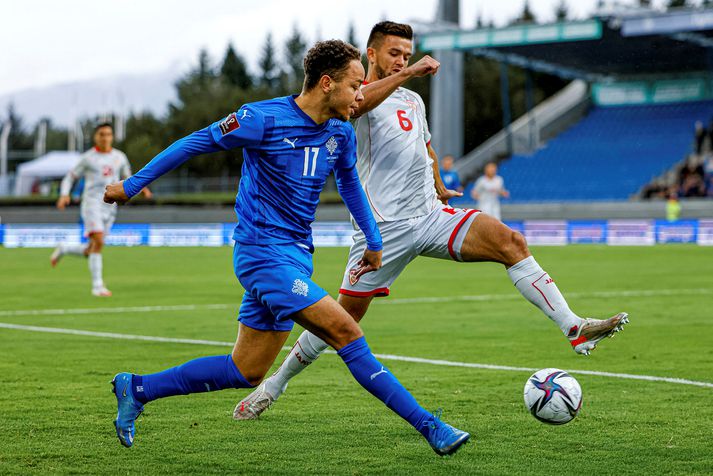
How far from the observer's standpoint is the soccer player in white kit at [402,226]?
6.43m

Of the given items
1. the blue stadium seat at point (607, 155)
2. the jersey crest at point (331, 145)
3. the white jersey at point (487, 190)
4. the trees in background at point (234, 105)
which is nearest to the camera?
the jersey crest at point (331, 145)

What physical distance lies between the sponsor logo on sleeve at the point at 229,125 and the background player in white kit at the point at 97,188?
33.9 feet

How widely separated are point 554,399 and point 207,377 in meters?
1.79

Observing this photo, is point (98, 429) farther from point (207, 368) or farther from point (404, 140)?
point (404, 140)

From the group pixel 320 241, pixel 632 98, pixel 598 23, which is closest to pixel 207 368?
pixel 320 241

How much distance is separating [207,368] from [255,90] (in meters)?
83.7

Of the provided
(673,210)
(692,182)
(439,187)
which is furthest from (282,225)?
(692,182)

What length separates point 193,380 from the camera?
5.59 m

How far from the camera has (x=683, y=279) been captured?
685 inches

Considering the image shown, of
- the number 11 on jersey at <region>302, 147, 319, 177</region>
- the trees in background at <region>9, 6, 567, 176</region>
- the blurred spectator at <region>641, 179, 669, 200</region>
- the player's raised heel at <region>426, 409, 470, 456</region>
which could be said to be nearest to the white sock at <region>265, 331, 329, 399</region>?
the number 11 on jersey at <region>302, 147, 319, 177</region>

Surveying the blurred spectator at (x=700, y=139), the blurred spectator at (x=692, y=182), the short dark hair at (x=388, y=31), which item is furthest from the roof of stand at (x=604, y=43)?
the short dark hair at (x=388, y=31)

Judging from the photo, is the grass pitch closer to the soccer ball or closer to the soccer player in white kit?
the soccer ball

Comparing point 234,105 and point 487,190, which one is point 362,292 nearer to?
point 487,190

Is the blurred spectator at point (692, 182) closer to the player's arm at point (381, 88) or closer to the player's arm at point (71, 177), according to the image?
the player's arm at point (71, 177)
